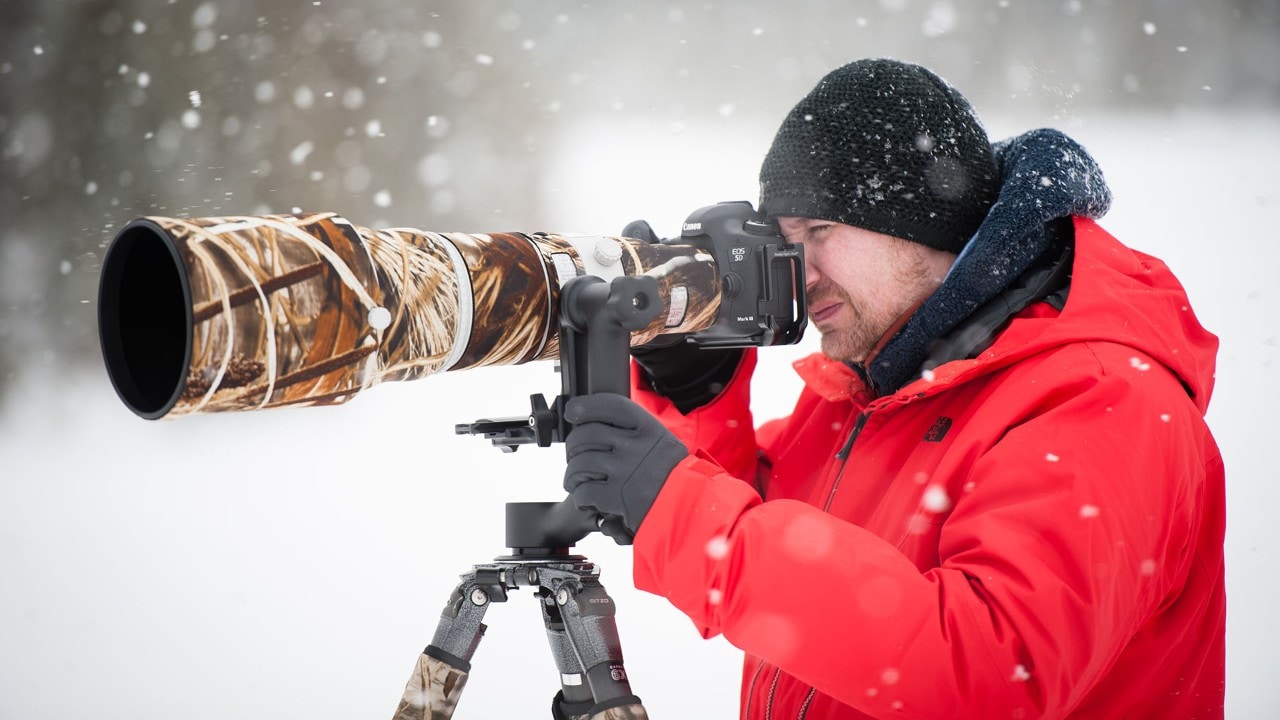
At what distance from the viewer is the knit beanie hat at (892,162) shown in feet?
3.80

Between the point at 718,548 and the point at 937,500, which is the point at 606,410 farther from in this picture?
the point at 937,500

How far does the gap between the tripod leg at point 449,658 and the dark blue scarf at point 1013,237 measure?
53 centimetres

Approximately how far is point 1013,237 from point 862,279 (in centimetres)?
20

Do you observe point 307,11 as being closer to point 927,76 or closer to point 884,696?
point 927,76

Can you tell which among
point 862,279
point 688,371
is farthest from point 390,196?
point 862,279

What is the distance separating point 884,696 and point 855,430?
40cm

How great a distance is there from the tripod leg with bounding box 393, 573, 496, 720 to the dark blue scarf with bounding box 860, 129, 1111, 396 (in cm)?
53

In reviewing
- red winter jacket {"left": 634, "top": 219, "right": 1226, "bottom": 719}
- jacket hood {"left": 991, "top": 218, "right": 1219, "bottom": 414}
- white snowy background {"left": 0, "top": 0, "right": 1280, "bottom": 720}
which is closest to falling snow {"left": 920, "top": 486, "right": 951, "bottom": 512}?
red winter jacket {"left": 634, "top": 219, "right": 1226, "bottom": 719}

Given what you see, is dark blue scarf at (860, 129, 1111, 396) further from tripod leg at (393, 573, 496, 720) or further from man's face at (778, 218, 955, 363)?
tripod leg at (393, 573, 496, 720)

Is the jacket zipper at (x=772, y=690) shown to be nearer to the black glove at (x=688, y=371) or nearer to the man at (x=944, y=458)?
the man at (x=944, y=458)

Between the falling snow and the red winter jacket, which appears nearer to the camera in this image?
the red winter jacket

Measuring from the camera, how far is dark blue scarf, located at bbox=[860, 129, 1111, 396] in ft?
3.40

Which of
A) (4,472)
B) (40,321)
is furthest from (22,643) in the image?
(40,321)

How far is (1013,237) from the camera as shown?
3.40 feet
